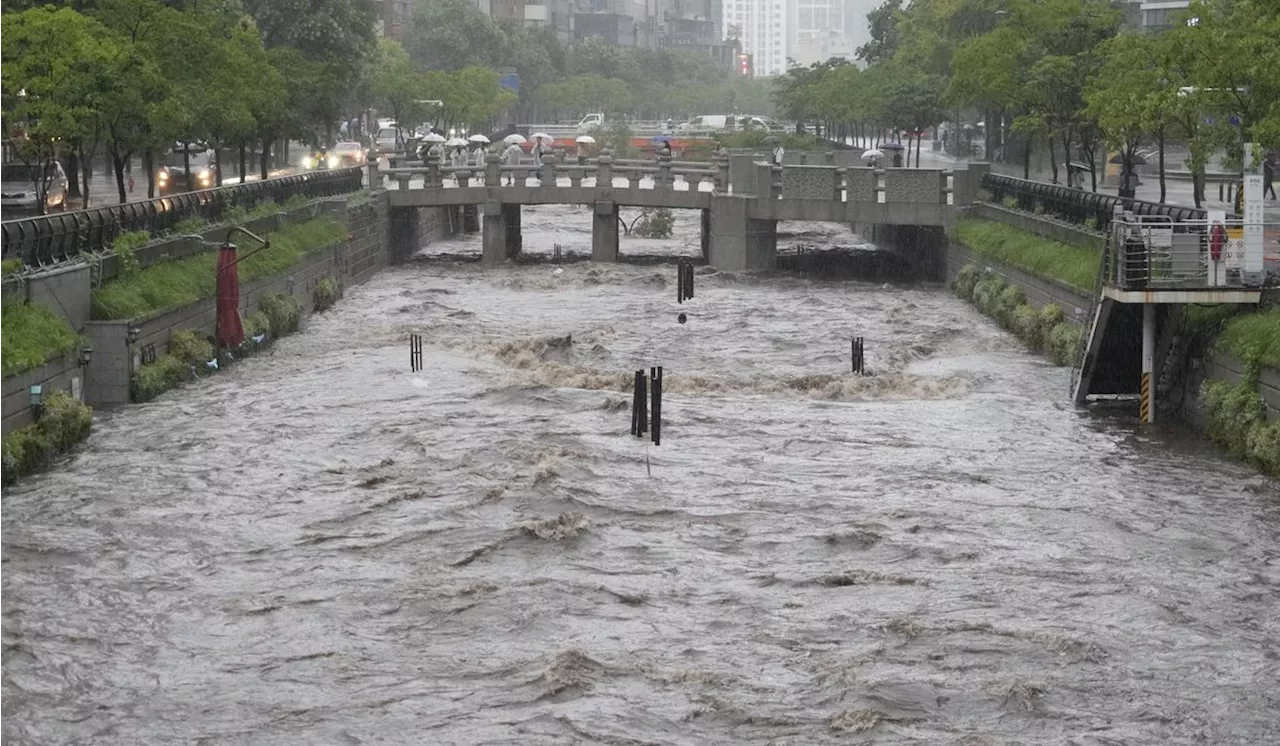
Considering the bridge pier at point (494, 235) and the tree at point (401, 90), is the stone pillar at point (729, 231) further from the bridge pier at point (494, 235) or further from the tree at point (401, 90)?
the tree at point (401, 90)

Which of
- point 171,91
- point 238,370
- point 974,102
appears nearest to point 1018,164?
point 974,102

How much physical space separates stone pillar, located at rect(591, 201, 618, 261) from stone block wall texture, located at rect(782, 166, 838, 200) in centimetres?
613

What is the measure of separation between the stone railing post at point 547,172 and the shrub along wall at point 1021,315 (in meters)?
16.1

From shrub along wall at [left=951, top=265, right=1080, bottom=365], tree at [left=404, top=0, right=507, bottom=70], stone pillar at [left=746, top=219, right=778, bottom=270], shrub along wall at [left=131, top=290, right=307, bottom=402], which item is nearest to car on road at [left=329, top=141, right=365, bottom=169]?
stone pillar at [left=746, top=219, right=778, bottom=270]

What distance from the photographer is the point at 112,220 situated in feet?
131

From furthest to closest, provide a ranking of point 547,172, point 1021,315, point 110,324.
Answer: point 547,172
point 1021,315
point 110,324

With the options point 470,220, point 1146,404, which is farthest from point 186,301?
point 470,220

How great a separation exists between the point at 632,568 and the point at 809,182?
37.8 meters

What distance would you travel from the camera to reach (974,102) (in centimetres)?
7400

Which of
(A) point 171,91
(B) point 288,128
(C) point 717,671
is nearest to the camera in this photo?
(C) point 717,671

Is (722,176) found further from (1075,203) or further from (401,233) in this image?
(1075,203)

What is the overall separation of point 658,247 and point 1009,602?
50.9 meters

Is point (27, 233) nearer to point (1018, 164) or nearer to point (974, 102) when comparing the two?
point (974, 102)

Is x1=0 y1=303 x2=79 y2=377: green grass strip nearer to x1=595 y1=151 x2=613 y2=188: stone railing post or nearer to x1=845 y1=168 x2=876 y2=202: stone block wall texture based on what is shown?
x1=845 y1=168 x2=876 y2=202: stone block wall texture
